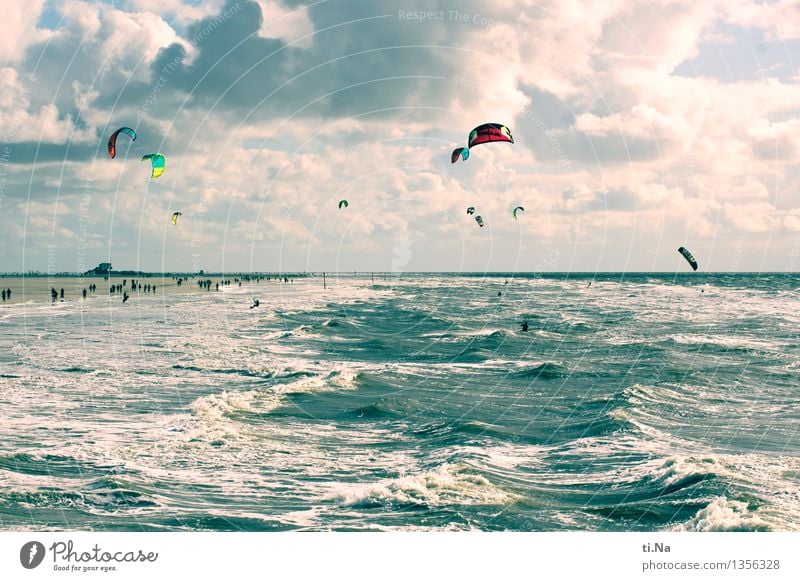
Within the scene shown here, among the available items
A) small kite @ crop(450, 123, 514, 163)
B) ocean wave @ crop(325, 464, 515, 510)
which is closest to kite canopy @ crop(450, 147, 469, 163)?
small kite @ crop(450, 123, 514, 163)

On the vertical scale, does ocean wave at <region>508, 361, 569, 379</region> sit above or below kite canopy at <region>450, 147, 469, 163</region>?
below

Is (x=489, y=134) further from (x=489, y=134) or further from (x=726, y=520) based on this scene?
(x=726, y=520)

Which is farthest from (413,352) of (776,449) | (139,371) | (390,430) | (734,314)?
(734,314)

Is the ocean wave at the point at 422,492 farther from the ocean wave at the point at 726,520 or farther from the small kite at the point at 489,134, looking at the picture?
the small kite at the point at 489,134

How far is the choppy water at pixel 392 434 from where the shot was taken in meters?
15.5

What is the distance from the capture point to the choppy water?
50.9 feet

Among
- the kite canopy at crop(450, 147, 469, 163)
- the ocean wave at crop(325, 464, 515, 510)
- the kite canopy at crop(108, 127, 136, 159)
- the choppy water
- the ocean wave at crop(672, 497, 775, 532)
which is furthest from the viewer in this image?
the kite canopy at crop(450, 147, 469, 163)

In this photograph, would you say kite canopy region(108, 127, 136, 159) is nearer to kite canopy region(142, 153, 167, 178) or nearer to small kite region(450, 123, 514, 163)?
kite canopy region(142, 153, 167, 178)

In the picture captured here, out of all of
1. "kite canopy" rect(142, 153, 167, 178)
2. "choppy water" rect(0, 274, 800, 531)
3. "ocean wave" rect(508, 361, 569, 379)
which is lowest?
"choppy water" rect(0, 274, 800, 531)

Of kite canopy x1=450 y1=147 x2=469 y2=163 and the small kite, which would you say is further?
kite canopy x1=450 y1=147 x2=469 y2=163

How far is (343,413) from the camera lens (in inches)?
1038

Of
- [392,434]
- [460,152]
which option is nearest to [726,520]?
[392,434]

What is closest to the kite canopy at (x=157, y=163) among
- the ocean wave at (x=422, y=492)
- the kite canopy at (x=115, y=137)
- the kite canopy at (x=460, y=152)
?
the kite canopy at (x=115, y=137)
